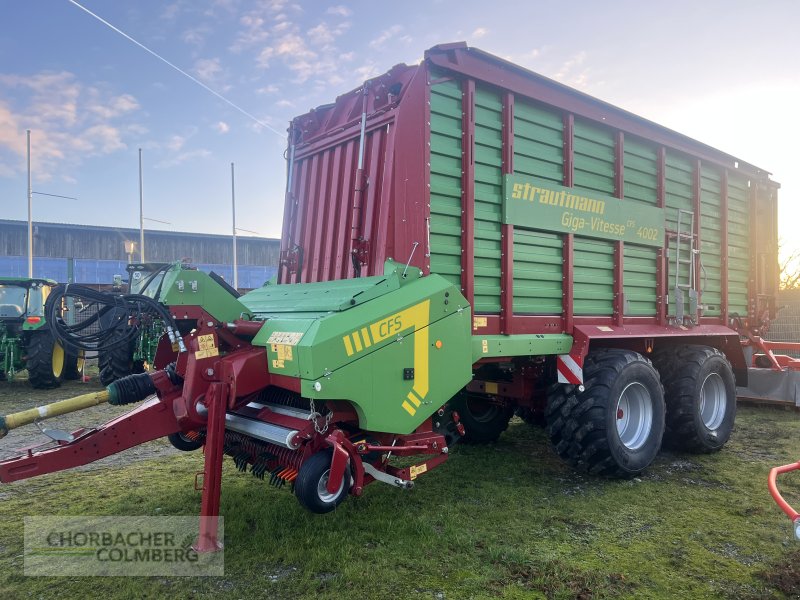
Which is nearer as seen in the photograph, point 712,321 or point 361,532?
point 361,532

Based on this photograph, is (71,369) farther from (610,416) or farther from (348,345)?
(610,416)

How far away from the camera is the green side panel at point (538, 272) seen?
4484 mm

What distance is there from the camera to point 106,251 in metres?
32.9

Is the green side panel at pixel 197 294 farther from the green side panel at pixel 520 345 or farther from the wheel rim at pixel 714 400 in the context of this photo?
the wheel rim at pixel 714 400

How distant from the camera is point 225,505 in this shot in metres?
3.95

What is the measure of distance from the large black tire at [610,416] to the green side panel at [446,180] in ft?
5.02

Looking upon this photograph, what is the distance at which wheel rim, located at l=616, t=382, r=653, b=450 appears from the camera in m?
4.95

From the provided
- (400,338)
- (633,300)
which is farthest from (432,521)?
(633,300)

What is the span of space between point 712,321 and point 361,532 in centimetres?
493

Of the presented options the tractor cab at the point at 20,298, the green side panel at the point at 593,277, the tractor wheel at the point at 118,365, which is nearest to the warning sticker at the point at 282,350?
the green side panel at the point at 593,277

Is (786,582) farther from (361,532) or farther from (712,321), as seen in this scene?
(712,321)

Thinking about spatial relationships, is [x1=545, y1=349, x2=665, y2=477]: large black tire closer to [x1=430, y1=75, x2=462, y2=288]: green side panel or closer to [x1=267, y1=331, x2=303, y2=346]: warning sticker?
[x1=430, y1=75, x2=462, y2=288]: green side panel

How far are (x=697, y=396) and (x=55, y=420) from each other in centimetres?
761

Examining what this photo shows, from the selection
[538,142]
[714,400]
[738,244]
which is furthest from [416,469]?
[738,244]
